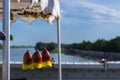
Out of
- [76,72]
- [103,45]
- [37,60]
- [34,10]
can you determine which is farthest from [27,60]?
[103,45]

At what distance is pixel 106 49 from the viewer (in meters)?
91.7

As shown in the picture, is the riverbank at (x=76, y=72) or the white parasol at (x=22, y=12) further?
the riverbank at (x=76, y=72)

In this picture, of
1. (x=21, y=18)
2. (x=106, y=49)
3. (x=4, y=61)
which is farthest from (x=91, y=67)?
(x=106, y=49)

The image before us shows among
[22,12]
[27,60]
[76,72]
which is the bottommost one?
[76,72]

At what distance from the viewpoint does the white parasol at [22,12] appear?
5.61 m

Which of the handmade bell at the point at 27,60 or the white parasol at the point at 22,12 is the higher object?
the white parasol at the point at 22,12

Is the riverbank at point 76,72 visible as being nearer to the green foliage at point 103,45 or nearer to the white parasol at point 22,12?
the white parasol at point 22,12

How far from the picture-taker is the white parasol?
5.61 metres

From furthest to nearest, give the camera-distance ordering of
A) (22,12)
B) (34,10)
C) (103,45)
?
(103,45) < (22,12) < (34,10)

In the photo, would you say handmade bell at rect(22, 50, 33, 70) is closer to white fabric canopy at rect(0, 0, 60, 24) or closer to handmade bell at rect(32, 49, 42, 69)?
handmade bell at rect(32, 49, 42, 69)

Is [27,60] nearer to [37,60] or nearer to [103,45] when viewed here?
[37,60]

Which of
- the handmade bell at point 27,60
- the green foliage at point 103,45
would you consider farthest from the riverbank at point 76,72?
the green foliage at point 103,45

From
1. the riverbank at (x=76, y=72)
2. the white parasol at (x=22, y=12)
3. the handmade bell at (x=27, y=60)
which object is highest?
the white parasol at (x=22, y=12)

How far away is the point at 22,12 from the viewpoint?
29.3 feet
